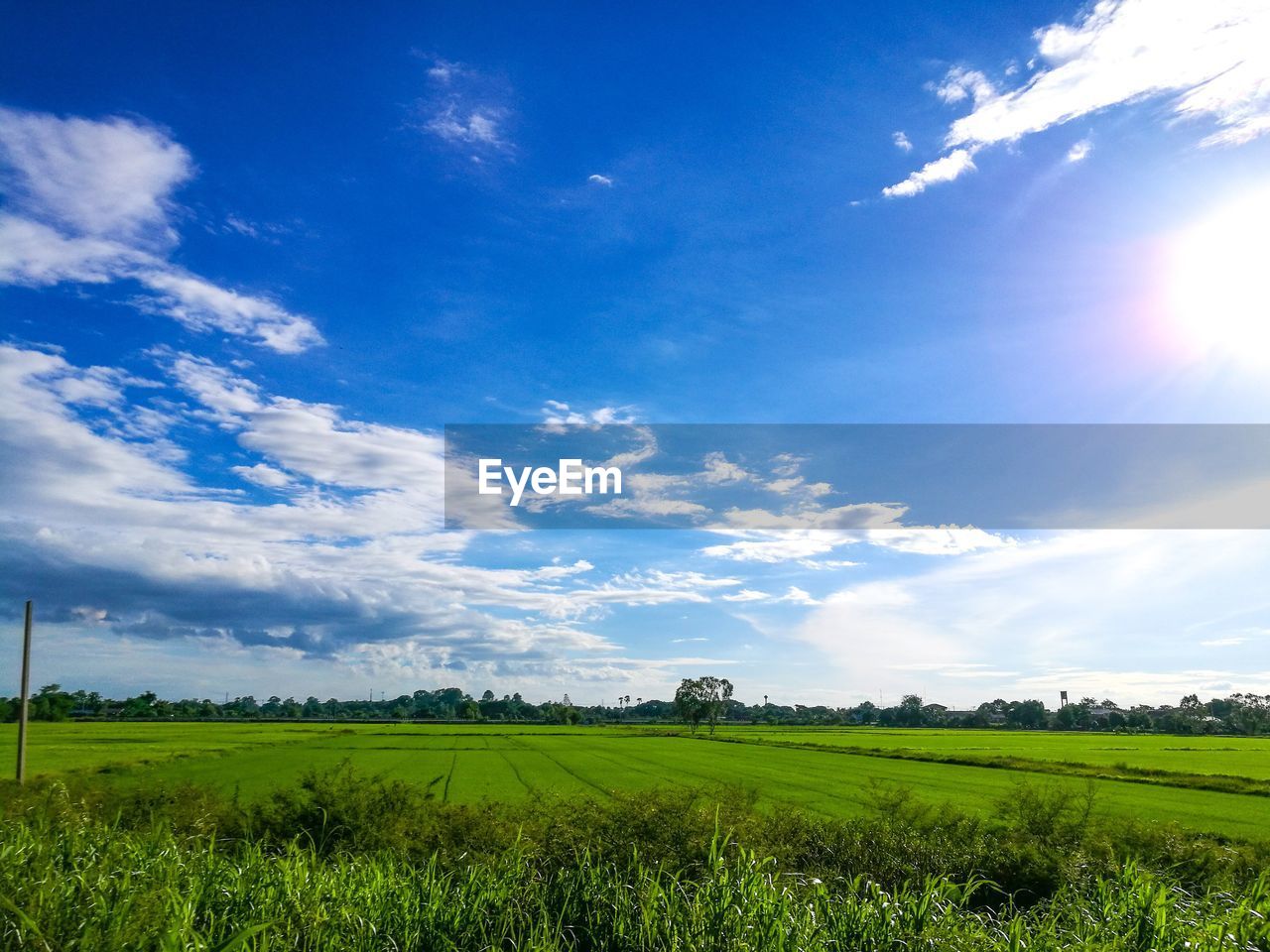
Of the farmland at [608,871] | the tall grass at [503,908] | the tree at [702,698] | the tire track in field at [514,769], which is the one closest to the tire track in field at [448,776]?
the farmland at [608,871]

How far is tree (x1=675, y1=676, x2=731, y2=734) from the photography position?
509ft

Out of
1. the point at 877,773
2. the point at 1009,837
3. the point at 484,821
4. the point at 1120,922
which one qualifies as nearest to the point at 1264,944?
the point at 1120,922

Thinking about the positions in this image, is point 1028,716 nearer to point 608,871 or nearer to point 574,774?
point 574,774

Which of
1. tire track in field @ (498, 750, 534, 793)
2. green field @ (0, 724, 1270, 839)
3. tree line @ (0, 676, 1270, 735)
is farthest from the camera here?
tree line @ (0, 676, 1270, 735)

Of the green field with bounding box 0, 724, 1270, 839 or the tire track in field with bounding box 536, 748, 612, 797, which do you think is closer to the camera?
the green field with bounding box 0, 724, 1270, 839

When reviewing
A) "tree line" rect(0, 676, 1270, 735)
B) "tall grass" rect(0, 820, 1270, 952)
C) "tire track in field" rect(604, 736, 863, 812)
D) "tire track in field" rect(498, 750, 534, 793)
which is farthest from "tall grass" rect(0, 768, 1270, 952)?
"tree line" rect(0, 676, 1270, 735)

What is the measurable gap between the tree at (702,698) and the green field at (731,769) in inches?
2619

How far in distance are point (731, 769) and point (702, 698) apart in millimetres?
96633

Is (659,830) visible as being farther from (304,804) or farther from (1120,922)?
(304,804)

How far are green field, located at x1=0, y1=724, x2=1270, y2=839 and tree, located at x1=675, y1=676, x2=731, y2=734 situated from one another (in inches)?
2619

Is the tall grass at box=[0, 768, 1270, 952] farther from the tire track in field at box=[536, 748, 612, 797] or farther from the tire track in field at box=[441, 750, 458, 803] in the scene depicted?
the tire track in field at box=[536, 748, 612, 797]

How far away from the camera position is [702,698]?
6102 inches

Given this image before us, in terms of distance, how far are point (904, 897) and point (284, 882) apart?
533 cm

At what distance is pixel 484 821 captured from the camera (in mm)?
18000
